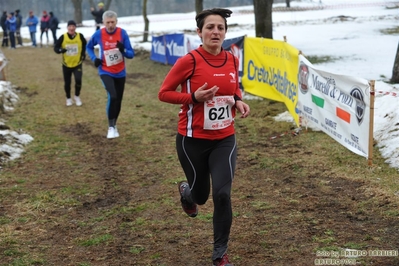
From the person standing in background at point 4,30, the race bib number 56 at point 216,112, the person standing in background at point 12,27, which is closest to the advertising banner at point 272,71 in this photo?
the race bib number 56 at point 216,112

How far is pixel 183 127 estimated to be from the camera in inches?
187

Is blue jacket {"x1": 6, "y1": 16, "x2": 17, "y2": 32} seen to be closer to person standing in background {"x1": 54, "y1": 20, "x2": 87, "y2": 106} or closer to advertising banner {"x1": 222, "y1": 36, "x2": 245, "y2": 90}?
advertising banner {"x1": 222, "y1": 36, "x2": 245, "y2": 90}

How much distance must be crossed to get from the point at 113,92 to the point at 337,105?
12.2 ft

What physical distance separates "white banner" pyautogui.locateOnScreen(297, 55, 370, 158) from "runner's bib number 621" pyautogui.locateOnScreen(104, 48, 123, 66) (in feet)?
10.3

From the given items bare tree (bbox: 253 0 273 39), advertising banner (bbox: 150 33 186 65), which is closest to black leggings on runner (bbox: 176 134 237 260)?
bare tree (bbox: 253 0 273 39)

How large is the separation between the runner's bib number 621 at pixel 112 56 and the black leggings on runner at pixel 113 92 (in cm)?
26

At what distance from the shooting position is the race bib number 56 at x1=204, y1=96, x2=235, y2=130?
15.2 feet

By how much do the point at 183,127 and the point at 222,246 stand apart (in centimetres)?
101

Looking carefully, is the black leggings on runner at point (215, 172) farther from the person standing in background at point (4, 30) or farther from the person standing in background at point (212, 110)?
the person standing in background at point (4, 30)

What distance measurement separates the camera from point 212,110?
15.2ft

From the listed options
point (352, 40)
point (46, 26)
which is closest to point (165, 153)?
point (352, 40)

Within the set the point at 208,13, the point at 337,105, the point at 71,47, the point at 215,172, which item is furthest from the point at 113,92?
the point at 215,172

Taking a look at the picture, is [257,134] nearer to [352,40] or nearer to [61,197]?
[61,197]

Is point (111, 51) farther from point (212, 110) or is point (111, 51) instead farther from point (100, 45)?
point (212, 110)
